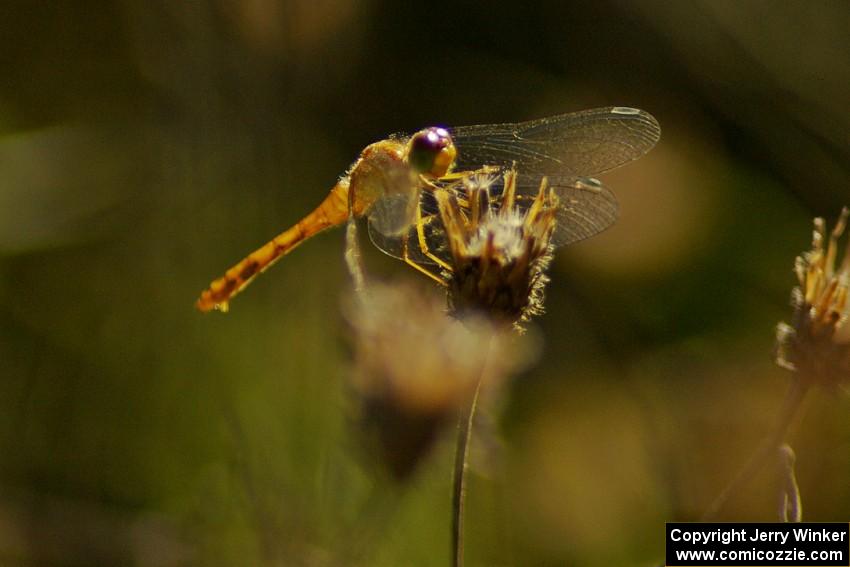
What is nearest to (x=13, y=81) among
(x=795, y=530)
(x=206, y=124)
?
(x=206, y=124)

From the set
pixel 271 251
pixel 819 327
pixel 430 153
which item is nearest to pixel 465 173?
pixel 430 153

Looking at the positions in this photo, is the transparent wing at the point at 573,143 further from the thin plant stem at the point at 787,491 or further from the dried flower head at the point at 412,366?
the thin plant stem at the point at 787,491

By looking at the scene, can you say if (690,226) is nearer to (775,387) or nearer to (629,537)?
(775,387)

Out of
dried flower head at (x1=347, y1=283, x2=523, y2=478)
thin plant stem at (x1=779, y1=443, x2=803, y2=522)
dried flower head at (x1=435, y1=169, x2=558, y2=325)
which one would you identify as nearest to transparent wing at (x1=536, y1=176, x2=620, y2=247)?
dried flower head at (x1=347, y1=283, x2=523, y2=478)

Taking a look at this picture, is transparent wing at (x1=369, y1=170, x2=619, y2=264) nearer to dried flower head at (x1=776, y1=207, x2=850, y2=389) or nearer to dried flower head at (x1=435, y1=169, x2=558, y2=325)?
dried flower head at (x1=435, y1=169, x2=558, y2=325)

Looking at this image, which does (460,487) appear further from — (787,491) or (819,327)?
(819,327)

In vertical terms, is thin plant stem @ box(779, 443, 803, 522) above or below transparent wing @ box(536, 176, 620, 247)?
below

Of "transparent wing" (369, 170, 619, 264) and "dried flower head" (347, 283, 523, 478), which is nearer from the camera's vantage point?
"dried flower head" (347, 283, 523, 478)
